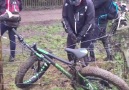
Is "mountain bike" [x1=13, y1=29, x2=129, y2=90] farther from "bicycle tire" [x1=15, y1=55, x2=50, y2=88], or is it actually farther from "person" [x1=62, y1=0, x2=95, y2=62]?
"person" [x1=62, y1=0, x2=95, y2=62]

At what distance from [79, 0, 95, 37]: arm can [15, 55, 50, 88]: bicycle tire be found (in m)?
1.02

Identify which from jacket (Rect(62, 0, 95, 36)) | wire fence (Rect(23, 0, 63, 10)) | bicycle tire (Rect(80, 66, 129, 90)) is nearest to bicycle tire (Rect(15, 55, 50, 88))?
bicycle tire (Rect(80, 66, 129, 90))

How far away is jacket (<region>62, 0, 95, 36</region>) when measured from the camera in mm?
6023

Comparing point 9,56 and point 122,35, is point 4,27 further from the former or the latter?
point 122,35

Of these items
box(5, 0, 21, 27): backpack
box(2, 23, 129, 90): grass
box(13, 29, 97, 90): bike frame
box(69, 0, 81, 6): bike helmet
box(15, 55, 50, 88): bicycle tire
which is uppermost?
box(69, 0, 81, 6): bike helmet

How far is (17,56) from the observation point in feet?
27.0

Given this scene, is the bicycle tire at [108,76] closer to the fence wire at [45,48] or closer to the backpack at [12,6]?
the fence wire at [45,48]

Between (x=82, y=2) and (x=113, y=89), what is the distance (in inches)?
63.2

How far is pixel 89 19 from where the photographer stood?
20.0 ft

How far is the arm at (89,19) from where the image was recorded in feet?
19.7

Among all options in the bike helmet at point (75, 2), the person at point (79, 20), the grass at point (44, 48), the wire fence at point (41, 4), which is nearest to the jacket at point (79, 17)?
the person at point (79, 20)

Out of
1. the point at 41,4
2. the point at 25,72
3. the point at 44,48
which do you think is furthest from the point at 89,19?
the point at 41,4

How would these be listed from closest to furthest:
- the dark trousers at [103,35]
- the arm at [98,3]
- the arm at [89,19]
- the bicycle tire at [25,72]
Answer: the bicycle tire at [25,72]
the arm at [89,19]
the arm at [98,3]
the dark trousers at [103,35]

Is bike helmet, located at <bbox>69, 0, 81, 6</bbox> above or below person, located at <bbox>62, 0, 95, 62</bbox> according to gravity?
above
